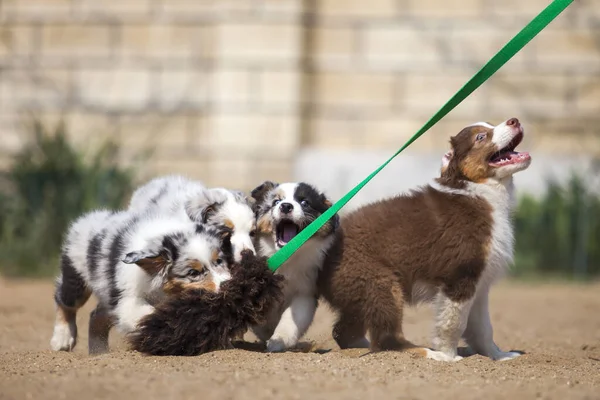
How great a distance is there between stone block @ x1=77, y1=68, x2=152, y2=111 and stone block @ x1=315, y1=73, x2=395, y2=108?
2.30 metres

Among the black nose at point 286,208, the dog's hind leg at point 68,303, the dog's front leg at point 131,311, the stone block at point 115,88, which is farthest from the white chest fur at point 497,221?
the stone block at point 115,88

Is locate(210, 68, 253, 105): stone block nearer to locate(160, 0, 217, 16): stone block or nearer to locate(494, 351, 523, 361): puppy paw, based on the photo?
locate(160, 0, 217, 16): stone block

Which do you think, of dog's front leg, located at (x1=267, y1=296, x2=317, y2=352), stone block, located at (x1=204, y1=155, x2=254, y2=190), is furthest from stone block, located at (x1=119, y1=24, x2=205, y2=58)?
dog's front leg, located at (x1=267, y1=296, x2=317, y2=352)

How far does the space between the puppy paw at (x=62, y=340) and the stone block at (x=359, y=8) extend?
6.89m

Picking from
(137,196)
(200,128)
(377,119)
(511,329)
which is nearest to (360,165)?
(377,119)

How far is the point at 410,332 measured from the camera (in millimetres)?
7566

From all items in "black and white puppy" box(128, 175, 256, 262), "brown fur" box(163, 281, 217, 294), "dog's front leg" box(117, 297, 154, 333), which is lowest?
"dog's front leg" box(117, 297, 154, 333)

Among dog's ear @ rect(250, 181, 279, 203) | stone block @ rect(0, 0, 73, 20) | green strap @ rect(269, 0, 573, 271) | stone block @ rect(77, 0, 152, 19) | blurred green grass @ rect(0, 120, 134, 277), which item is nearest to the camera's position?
green strap @ rect(269, 0, 573, 271)

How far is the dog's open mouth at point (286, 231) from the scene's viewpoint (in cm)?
612

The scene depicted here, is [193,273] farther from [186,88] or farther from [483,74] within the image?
[186,88]

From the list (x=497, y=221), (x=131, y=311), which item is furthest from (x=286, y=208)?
(x=497, y=221)

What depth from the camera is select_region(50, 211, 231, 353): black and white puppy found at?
5641mm

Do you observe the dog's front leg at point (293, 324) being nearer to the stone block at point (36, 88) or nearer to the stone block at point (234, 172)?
the stone block at point (234, 172)

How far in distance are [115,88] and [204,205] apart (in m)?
6.67
